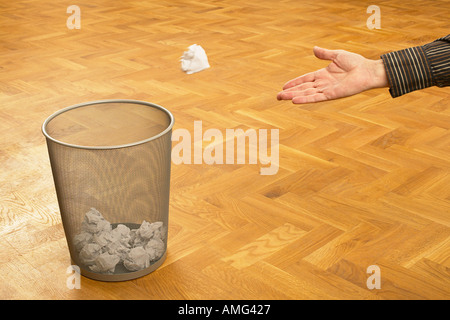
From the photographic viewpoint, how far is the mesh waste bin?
1346mm

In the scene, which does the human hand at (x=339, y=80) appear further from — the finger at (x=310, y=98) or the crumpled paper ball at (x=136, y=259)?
the crumpled paper ball at (x=136, y=259)

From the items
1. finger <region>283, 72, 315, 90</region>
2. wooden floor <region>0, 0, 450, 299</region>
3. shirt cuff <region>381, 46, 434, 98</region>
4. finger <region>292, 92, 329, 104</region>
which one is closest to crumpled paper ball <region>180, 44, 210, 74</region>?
wooden floor <region>0, 0, 450, 299</region>

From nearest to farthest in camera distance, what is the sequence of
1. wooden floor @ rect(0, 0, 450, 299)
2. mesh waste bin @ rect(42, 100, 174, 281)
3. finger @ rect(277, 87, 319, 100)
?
mesh waste bin @ rect(42, 100, 174, 281), wooden floor @ rect(0, 0, 450, 299), finger @ rect(277, 87, 319, 100)

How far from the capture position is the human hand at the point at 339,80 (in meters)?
1.51

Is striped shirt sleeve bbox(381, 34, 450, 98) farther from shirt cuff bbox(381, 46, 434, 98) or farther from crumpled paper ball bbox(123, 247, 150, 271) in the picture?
crumpled paper ball bbox(123, 247, 150, 271)

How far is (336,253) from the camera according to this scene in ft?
5.11

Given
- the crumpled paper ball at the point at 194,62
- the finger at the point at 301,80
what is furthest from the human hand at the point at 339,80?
the crumpled paper ball at the point at 194,62

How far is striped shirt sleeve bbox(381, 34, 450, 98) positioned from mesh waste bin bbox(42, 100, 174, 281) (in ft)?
1.74

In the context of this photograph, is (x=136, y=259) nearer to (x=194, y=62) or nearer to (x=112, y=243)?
(x=112, y=243)

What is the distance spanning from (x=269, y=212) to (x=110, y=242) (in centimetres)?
51

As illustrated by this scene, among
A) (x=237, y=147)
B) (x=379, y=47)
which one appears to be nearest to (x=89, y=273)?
(x=237, y=147)

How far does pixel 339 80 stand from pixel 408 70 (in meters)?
0.19

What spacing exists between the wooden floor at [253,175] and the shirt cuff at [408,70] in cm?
41

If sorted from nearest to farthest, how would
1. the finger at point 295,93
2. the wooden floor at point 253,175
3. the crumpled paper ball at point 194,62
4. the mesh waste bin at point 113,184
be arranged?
the mesh waste bin at point 113,184, the wooden floor at point 253,175, the finger at point 295,93, the crumpled paper ball at point 194,62
